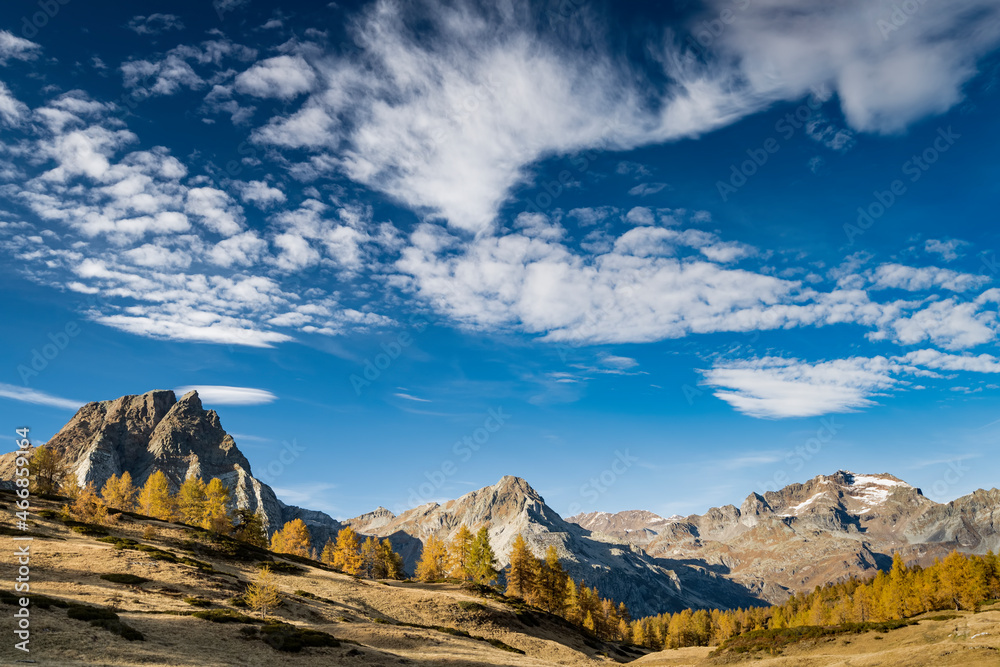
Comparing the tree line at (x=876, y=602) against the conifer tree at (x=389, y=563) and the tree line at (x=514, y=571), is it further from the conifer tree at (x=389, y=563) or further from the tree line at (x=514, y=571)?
the conifer tree at (x=389, y=563)

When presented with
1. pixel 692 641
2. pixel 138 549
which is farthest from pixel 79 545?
pixel 692 641

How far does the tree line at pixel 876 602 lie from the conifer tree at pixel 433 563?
5651cm

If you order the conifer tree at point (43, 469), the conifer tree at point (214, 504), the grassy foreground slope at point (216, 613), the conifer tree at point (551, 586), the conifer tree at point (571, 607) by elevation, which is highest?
the conifer tree at point (43, 469)

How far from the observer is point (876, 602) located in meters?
108

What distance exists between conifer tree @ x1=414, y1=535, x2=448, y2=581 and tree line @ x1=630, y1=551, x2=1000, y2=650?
185 feet

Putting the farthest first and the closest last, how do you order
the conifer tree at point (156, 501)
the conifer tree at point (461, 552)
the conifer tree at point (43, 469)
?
the conifer tree at point (156, 501) → the conifer tree at point (461, 552) → the conifer tree at point (43, 469)

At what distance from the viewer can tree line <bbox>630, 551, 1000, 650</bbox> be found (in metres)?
90.2

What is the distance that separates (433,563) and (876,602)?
95.8 metres

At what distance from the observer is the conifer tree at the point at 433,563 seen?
336 ft

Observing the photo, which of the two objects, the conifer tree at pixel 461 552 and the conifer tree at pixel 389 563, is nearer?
the conifer tree at pixel 461 552

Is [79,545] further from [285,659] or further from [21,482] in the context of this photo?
[285,659]

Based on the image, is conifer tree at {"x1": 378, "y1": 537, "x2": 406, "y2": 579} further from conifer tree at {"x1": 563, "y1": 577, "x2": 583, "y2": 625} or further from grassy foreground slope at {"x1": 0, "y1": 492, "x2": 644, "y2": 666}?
conifer tree at {"x1": 563, "y1": 577, "x2": 583, "y2": 625}

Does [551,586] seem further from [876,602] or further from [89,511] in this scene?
[89,511]

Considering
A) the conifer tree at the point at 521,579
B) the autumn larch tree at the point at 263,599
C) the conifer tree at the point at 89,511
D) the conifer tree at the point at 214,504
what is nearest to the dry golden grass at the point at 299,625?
the autumn larch tree at the point at 263,599
